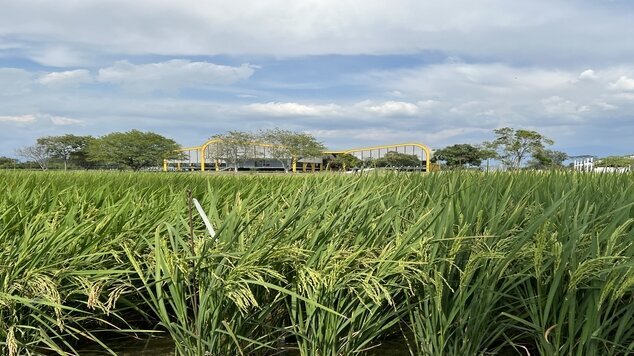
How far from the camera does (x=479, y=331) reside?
1845 millimetres

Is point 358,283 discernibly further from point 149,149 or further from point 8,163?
point 149,149

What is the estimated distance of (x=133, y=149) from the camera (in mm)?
59094

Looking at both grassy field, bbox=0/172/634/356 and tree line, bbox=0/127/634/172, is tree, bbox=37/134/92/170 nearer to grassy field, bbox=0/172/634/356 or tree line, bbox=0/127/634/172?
tree line, bbox=0/127/634/172

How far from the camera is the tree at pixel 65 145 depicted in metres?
65.0

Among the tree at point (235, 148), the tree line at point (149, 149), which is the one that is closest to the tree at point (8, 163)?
the tree line at point (149, 149)

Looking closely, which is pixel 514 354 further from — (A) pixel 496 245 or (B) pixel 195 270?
(B) pixel 195 270

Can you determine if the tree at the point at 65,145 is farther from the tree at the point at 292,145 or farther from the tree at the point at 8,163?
the tree at the point at 292,145

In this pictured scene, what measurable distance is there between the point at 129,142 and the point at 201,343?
62.2m

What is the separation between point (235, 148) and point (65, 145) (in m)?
24.5

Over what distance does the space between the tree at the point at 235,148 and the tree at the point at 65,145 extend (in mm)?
18996

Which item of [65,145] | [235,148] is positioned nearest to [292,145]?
[235,148]

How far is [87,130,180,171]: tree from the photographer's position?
58.6m

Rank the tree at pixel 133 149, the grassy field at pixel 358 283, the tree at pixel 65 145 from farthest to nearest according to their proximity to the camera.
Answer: the tree at pixel 65 145 → the tree at pixel 133 149 → the grassy field at pixel 358 283

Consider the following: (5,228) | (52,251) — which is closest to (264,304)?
(52,251)
